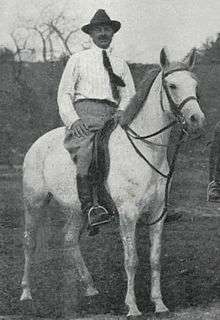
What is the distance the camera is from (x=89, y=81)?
688 cm

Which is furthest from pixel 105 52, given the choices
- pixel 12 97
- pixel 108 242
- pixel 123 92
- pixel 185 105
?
pixel 12 97

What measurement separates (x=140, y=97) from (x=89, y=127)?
725mm

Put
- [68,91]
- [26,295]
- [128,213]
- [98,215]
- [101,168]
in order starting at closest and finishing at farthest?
[128,213] → [101,168] → [98,215] → [68,91] → [26,295]

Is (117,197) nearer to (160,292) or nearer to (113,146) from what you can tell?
(113,146)

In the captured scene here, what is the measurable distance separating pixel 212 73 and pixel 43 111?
10259 mm

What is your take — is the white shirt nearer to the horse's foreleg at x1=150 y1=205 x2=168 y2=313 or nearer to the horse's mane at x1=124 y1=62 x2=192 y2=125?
the horse's mane at x1=124 y1=62 x2=192 y2=125

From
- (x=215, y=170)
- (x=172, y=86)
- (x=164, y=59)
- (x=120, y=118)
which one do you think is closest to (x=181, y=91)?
(x=172, y=86)

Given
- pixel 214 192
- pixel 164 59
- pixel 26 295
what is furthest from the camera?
pixel 214 192

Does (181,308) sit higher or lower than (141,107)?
lower

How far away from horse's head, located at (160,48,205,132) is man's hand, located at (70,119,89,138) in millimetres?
956

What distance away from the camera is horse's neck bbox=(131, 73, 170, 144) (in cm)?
622

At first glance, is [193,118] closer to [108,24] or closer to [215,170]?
[108,24]

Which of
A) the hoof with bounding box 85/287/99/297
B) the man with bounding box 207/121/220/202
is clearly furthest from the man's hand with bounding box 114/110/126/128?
the man with bounding box 207/121/220/202

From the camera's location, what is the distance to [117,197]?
629 cm
